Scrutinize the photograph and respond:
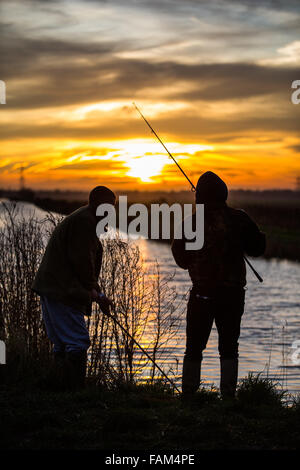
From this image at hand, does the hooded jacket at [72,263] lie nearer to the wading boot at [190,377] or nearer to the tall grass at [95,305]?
the wading boot at [190,377]

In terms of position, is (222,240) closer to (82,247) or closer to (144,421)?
(82,247)

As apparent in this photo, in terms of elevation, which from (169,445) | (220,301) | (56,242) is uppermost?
(56,242)

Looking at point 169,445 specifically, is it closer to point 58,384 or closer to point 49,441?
point 49,441

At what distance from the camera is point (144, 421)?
5.84 meters

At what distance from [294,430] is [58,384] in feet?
7.88

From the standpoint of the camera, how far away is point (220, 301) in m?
6.57

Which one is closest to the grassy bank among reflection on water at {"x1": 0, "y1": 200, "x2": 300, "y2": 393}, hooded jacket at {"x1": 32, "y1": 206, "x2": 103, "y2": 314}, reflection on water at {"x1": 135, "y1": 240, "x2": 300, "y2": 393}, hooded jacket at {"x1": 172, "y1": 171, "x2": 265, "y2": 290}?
hooded jacket at {"x1": 32, "y1": 206, "x2": 103, "y2": 314}

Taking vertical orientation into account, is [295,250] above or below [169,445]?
above

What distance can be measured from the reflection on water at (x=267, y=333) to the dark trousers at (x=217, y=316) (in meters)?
2.64

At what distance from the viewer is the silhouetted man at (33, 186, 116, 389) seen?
22.5ft

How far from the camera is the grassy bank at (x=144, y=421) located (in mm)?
5367

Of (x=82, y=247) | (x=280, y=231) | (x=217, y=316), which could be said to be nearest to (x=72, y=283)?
(x=82, y=247)

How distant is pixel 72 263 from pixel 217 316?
141 cm

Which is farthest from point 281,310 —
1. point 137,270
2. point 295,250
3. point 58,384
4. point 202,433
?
point 295,250
